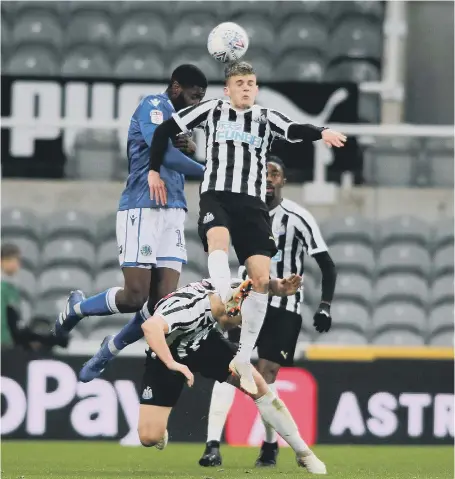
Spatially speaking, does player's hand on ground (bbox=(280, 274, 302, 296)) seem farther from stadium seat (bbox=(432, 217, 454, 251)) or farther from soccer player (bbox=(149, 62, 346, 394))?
stadium seat (bbox=(432, 217, 454, 251))

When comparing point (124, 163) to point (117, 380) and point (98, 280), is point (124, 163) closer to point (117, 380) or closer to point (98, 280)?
point (98, 280)

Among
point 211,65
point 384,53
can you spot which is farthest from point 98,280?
point 384,53

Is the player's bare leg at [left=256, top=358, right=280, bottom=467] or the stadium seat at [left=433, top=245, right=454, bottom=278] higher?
the stadium seat at [left=433, top=245, right=454, bottom=278]

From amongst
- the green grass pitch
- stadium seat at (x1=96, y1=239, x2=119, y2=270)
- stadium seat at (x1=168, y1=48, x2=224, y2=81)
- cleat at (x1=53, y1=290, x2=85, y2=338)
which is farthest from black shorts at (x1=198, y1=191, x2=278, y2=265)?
stadium seat at (x1=168, y1=48, x2=224, y2=81)

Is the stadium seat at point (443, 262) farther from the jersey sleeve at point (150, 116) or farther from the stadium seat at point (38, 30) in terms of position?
the jersey sleeve at point (150, 116)

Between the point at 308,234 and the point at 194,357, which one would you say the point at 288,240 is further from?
the point at 194,357

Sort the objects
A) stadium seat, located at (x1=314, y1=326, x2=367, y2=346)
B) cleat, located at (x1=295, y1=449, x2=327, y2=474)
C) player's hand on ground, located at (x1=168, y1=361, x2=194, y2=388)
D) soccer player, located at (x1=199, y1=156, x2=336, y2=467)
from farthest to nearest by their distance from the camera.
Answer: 1. stadium seat, located at (x1=314, y1=326, x2=367, y2=346)
2. soccer player, located at (x1=199, y1=156, x2=336, y2=467)
3. cleat, located at (x1=295, y1=449, x2=327, y2=474)
4. player's hand on ground, located at (x1=168, y1=361, x2=194, y2=388)

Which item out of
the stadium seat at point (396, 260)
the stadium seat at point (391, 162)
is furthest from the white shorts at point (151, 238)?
the stadium seat at point (391, 162)

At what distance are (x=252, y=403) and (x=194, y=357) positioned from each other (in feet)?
10.1

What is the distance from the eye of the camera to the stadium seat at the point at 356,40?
1373 cm

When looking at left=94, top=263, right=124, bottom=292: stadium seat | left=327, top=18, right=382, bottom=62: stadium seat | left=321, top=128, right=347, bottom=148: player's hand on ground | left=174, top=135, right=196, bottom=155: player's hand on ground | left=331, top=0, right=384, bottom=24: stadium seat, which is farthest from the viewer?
left=331, top=0, right=384, bottom=24: stadium seat

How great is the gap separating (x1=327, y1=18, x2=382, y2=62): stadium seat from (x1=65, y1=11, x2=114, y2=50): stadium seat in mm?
2314

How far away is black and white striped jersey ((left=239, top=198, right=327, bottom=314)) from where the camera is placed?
831 cm

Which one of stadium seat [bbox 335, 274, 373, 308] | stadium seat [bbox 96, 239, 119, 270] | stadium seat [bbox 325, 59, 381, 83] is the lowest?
stadium seat [bbox 335, 274, 373, 308]
